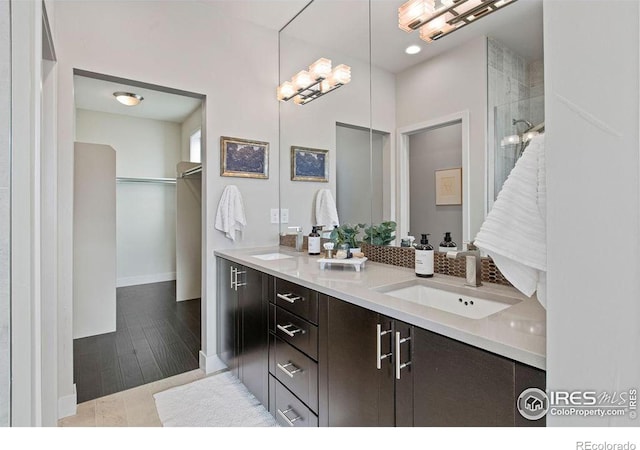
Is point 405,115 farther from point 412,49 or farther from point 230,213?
point 230,213

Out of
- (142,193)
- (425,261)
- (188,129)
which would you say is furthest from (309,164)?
(142,193)

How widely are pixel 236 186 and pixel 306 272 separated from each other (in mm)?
1174

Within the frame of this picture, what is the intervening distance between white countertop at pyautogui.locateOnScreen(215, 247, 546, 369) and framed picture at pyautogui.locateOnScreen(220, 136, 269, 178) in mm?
887

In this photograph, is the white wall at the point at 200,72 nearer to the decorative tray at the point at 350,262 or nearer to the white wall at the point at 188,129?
the decorative tray at the point at 350,262

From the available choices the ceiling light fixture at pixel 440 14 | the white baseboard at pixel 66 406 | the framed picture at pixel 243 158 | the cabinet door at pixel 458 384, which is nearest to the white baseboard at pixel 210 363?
the white baseboard at pixel 66 406

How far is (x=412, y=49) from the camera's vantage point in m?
1.68

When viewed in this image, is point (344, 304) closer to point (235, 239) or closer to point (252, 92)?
point (235, 239)

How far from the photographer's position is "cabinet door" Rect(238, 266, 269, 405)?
1.76 metres

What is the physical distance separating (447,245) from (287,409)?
46.2 inches

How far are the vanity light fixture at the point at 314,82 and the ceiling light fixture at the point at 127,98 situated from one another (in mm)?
2292

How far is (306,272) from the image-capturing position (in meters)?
1.62

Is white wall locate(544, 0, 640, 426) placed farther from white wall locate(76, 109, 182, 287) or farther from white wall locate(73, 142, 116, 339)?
white wall locate(76, 109, 182, 287)

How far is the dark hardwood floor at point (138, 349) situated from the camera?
7.11 ft

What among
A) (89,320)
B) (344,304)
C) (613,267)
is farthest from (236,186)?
(613,267)
